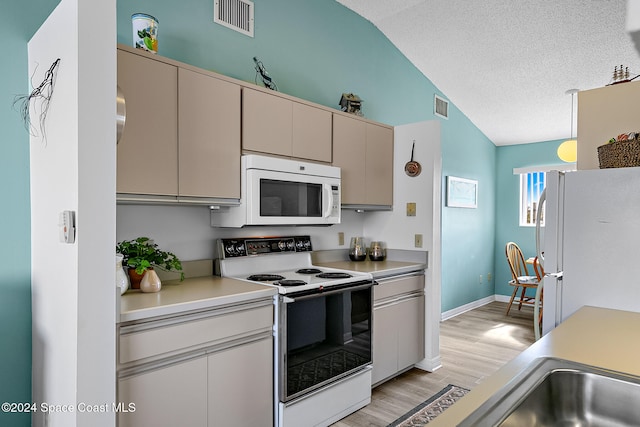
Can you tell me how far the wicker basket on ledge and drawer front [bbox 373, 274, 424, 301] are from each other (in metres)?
1.57

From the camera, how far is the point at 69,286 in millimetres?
1458

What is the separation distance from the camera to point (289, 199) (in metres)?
2.63

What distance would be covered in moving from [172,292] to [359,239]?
6.14 ft

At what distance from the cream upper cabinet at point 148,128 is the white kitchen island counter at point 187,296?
50 centimetres

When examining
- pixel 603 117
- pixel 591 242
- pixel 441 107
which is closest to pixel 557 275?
pixel 591 242

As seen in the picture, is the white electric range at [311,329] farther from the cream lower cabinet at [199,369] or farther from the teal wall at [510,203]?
the teal wall at [510,203]

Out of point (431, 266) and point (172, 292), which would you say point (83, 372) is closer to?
point (172, 292)

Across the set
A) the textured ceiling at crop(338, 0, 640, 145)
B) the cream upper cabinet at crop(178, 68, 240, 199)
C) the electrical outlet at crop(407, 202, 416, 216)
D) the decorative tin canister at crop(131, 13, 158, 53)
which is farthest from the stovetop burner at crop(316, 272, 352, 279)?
the textured ceiling at crop(338, 0, 640, 145)

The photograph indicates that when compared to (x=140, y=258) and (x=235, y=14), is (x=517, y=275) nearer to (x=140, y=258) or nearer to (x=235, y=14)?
(x=235, y=14)

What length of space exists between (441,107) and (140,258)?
3930mm

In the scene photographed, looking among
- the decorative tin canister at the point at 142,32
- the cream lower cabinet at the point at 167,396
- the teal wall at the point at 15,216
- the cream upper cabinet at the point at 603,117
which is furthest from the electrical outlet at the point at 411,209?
the teal wall at the point at 15,216

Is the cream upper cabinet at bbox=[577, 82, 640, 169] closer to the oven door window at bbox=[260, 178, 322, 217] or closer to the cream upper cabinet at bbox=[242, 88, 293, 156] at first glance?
the oven door window at bbox=[260, 178, 322, 217]

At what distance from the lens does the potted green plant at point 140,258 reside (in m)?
2.00

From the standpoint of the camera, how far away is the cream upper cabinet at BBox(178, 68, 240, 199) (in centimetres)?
213
